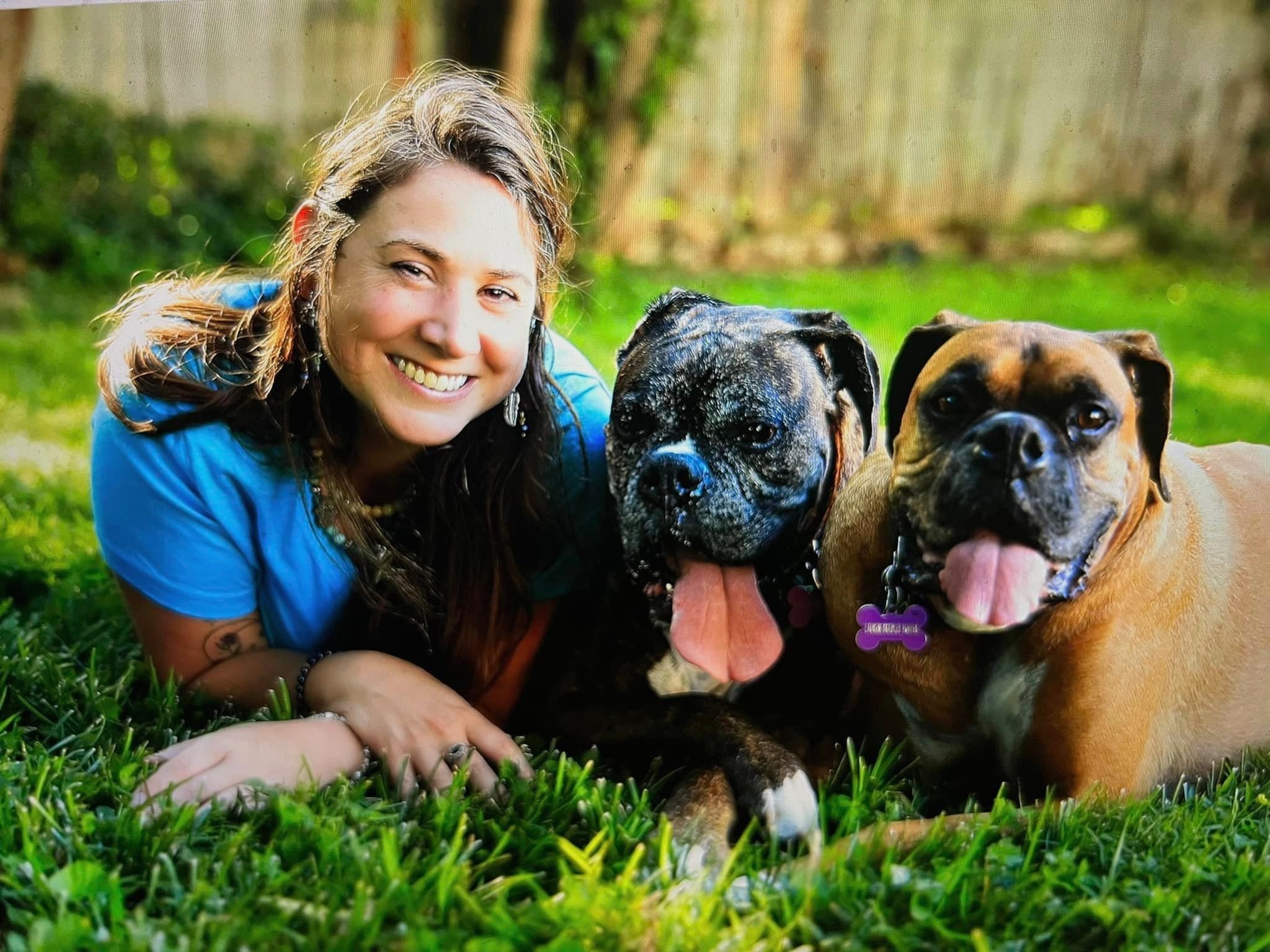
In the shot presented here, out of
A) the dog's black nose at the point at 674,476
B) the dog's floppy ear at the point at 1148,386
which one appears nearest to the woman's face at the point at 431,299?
the dog's black nose at the point at 674,476

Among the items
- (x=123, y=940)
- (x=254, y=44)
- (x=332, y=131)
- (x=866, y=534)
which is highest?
(x=254, y=44)

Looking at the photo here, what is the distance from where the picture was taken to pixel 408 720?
2258mm

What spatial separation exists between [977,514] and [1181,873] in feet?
2.19

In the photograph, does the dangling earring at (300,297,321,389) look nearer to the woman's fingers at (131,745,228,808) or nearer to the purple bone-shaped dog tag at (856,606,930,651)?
the woman's fingers at (131,745,228,808)

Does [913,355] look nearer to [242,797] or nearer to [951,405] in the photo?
[951,405]

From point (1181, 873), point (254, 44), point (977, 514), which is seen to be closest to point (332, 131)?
point (254, 44)

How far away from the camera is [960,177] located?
3.12 m

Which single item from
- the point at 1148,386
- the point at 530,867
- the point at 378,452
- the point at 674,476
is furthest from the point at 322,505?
the point at 1148,386

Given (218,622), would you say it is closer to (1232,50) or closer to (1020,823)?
(1020,823)

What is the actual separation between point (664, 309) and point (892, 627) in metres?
0.79

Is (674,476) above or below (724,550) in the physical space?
above

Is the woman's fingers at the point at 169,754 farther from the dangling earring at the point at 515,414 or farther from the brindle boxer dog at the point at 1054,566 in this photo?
the brindle boxer dog at the point at 1054,566

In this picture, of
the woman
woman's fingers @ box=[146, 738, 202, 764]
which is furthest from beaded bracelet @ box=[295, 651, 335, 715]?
woman's fingers @ box=[146, 738, 202, 764]

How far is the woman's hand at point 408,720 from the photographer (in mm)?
2191
